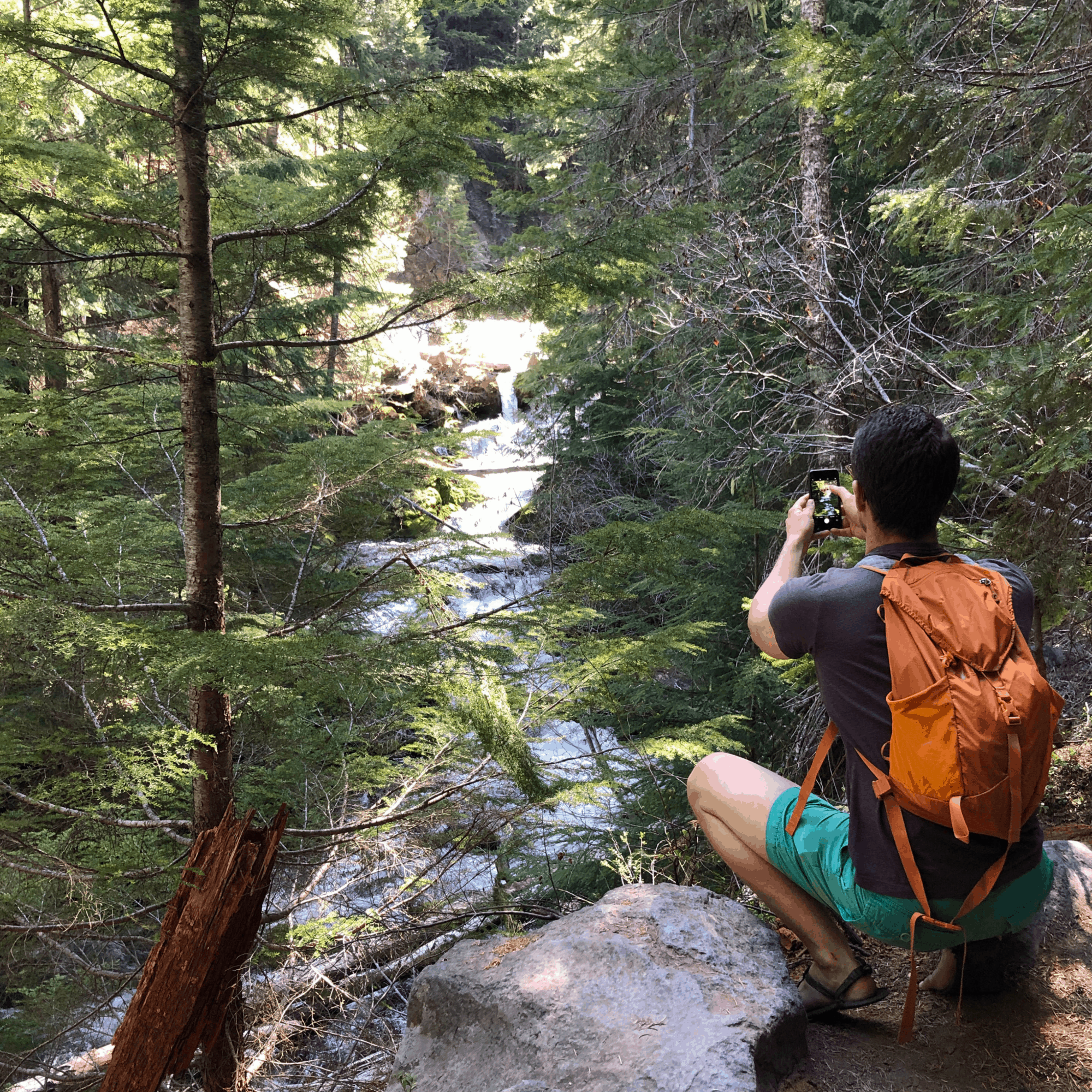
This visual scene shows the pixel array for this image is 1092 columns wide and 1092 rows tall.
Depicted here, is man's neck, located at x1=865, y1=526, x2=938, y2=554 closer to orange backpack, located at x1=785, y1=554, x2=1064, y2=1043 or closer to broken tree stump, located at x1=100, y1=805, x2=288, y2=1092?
orange backpack, located at x1=785, y1=554, x2=1064, y2=1043

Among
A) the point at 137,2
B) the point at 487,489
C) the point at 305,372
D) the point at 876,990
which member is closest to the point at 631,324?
the point at 305,372

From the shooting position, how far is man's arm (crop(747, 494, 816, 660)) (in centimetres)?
228

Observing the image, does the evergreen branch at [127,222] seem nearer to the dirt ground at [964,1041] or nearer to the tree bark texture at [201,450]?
the tree bark texture at [201,450]

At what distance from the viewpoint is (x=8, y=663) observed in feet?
13.9

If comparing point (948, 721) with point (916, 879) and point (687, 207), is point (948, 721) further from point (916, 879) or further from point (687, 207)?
point (687, 207)

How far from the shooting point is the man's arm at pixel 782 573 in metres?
2.28

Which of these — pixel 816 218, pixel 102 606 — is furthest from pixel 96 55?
pixel 816 218

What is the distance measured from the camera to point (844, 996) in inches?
93.3

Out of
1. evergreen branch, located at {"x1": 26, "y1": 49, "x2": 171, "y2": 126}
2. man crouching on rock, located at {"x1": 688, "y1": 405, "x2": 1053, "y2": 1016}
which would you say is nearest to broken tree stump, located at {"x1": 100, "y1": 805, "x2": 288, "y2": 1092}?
man crouching on rock, located at {"x1": 688, "y1": 405, "x2": 1053, "y2": 1016}

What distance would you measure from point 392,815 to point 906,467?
314 centimetres

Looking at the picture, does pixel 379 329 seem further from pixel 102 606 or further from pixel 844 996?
pixel 844 996

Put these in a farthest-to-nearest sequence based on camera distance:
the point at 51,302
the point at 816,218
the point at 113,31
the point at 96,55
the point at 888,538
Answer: the point at 51,302 < the point at 816,218 < the point at 96,55 < the point at 113,31 < the point at 888,538

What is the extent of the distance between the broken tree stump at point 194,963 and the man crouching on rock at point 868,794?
237 centimetres

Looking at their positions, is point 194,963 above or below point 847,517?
below
